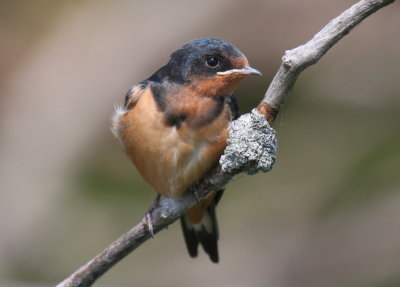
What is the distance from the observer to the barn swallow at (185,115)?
291 cm

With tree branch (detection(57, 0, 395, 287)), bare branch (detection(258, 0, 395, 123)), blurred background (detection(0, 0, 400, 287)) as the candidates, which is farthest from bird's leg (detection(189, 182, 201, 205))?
blurred background (detection(0, 0, 400, 287))

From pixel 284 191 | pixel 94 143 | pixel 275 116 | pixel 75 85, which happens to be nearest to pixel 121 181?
pixel 94 143

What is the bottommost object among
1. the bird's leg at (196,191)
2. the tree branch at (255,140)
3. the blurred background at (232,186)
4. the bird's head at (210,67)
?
the tree branch at (255,140)

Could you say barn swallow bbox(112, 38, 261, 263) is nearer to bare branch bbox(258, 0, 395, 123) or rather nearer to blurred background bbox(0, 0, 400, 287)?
bare branch bbox(258, 0, 395, 123)

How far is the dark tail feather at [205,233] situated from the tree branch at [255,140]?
30.1 inches

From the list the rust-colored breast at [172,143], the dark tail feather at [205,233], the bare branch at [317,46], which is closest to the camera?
the bare branch at [317,46]

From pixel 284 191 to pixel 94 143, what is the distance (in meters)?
1.61

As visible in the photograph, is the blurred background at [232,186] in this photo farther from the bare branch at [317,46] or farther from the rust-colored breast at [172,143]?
the bare branch at [317,46]

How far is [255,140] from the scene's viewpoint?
2.37m

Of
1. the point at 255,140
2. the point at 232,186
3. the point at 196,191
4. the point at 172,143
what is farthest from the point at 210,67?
the point at 232,186

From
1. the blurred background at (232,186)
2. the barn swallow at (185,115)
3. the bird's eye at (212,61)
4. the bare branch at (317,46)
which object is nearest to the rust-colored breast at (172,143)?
the barn swallow at (185,115)

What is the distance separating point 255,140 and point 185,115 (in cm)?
61

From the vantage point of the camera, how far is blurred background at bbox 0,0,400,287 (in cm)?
571

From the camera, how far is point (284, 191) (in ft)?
21.4
